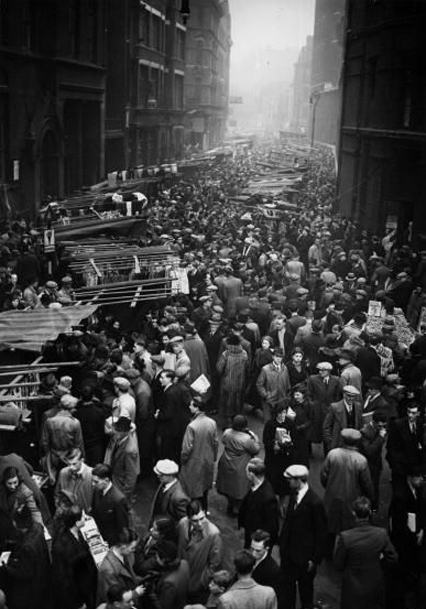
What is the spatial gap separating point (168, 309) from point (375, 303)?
3456 millimetres

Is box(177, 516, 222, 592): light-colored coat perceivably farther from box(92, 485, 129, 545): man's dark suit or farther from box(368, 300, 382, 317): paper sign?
box(368, 300, 382, 317): paper sign

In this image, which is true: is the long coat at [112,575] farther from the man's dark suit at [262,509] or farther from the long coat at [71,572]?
the man's dark suit at [262,509]

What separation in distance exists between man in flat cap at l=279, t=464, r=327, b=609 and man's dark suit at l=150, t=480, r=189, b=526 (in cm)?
99

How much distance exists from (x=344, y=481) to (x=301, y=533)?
41.1 inches

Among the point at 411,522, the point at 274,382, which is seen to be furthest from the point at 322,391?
the point at 411,522

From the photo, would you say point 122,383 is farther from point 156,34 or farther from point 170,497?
point 156,34

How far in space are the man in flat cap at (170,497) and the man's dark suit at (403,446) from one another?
281 centimetres

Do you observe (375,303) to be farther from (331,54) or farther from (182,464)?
(331,54)

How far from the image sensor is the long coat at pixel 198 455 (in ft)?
29.2

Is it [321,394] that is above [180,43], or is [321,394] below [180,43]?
below

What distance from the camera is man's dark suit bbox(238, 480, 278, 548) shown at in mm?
7641

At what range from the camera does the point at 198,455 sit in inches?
353

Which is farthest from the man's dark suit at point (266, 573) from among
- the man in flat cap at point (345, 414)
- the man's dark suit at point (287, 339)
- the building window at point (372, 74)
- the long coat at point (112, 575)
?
the building window at point (372, 74)

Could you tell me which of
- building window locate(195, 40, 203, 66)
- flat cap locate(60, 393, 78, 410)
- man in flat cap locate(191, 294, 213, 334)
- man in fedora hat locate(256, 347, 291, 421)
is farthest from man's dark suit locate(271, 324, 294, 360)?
building window locate(195, 40, 203, 66)
